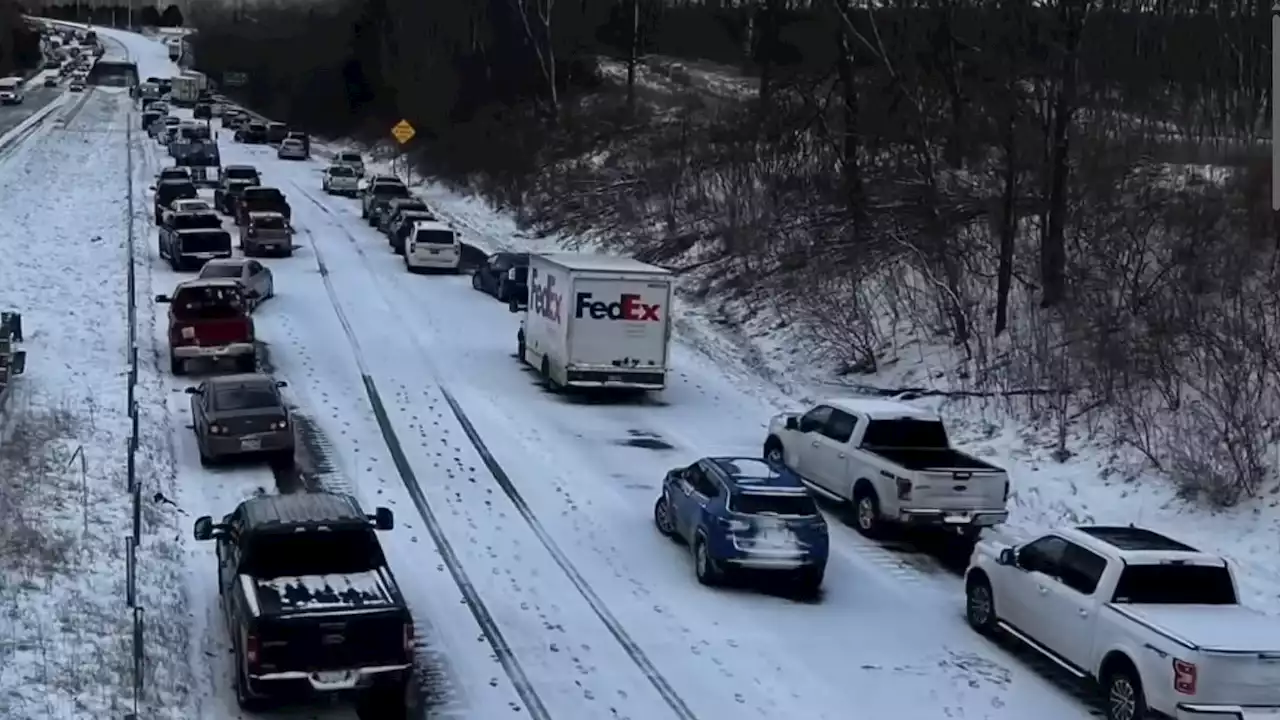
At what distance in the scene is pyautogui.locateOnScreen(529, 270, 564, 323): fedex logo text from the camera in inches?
1214

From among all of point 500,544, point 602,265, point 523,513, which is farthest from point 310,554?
point 602,265

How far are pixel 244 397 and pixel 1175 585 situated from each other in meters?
14.5

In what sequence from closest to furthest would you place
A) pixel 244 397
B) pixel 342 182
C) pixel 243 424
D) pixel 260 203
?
pixel 243 424, pixel 244 397, pixel 260 203, pixel 342 182

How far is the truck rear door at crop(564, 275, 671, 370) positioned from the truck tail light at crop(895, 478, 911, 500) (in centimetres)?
1018

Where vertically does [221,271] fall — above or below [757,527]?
above

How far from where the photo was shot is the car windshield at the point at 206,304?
101 feet

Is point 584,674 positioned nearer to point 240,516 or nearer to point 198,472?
point 240,516

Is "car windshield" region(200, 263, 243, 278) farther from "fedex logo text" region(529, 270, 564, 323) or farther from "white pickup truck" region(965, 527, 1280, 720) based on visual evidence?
"white pickup truck" region(965, 527, 1280, 720)

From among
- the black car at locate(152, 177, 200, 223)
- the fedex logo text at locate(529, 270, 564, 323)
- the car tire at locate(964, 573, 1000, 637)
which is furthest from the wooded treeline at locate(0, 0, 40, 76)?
the car tire at locate(964, 573, 1000, 637)

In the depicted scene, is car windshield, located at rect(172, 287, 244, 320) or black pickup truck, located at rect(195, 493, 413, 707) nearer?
black pickup truck, located at rect(195, 493, 413, 707)

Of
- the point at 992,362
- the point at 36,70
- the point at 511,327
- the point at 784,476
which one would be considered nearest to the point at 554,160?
the point at 511,327

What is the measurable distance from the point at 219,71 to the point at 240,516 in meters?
145

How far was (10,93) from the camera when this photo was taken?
4791 inches

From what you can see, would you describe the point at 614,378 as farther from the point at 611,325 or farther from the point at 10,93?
the point at 10,93
